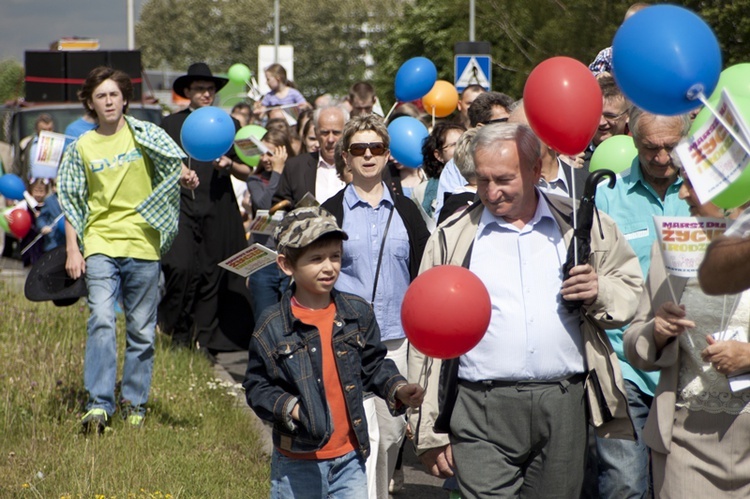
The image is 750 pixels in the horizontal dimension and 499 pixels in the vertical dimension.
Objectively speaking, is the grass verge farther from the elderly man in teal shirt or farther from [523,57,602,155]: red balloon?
[523,57,602,155]: red balloon

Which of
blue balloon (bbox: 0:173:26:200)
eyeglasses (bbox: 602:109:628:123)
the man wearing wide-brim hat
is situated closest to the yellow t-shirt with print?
the man wearing wide-brim hat

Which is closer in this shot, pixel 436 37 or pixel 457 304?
pixel 457 304

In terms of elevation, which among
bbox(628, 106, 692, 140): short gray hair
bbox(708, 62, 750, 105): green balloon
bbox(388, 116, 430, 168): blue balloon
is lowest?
bbox(388, 116, 430, 168): blue balloon

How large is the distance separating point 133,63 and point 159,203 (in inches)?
550

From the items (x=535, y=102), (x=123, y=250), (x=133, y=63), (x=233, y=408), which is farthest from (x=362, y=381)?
(x=133, y=63)

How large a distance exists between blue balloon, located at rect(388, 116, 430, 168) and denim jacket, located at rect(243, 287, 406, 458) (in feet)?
14.1

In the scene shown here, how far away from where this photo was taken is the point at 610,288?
4367 millimetres

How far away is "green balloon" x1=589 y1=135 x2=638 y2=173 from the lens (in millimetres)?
5844

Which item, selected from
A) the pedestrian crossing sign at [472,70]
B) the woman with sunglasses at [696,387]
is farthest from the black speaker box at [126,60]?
the woman with sunglasses at [696,387]

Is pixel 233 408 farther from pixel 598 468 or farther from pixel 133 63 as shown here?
pixel 133 63

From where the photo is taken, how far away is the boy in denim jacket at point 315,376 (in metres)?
4.43

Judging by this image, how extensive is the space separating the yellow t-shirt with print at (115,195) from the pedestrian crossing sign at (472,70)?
29.7ft

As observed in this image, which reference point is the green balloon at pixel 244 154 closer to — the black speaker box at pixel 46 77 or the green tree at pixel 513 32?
the green tree at pixel 513 32

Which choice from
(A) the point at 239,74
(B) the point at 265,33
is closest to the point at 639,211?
(A) the point at 239,74
